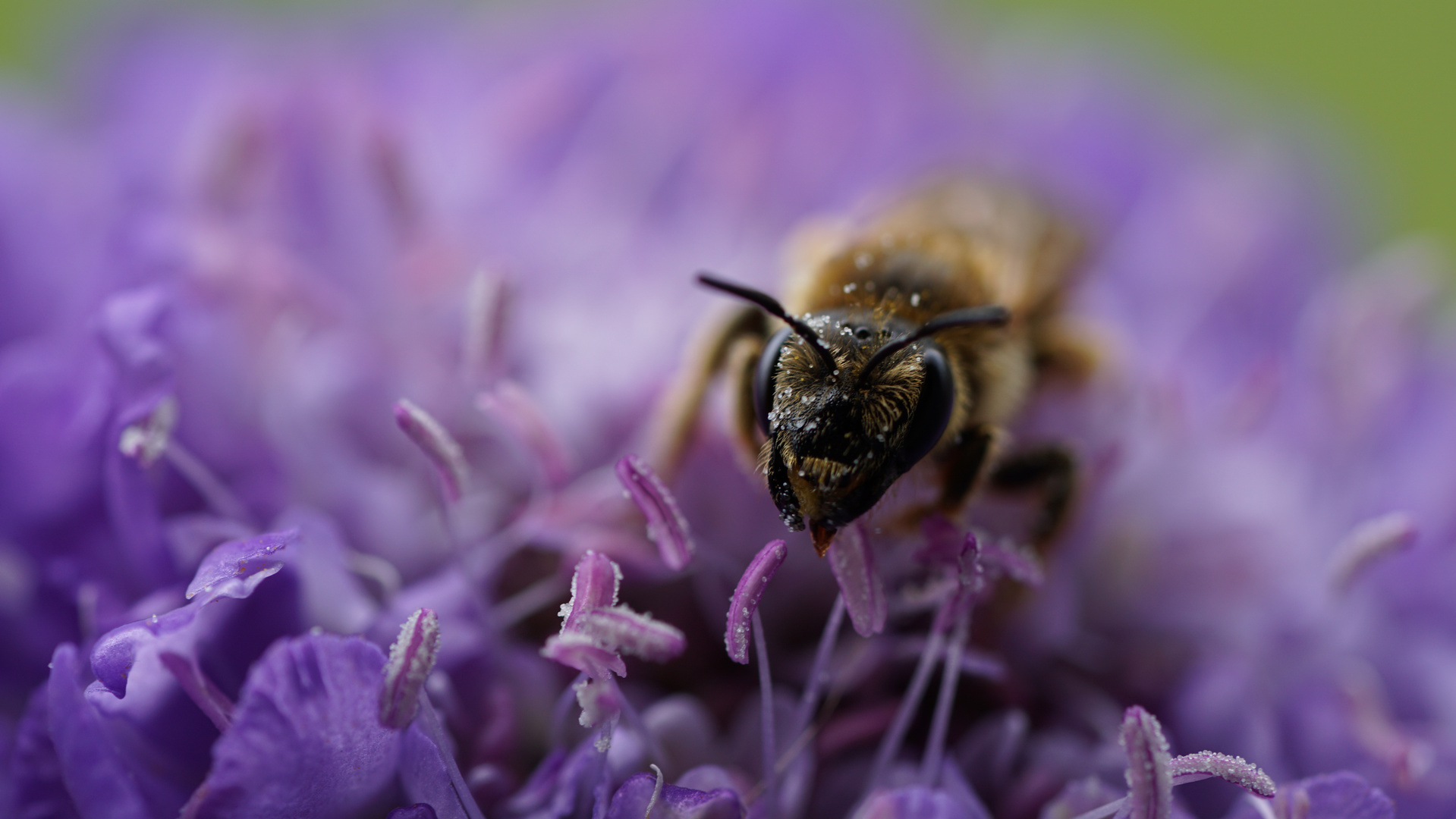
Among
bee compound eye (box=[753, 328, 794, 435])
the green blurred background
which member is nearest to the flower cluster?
bee compound eye (box=[753, 328, 794, 435])

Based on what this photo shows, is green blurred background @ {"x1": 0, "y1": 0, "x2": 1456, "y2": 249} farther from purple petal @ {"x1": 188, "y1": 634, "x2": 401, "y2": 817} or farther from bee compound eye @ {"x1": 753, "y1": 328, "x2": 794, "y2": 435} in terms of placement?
purple petal @ {"x1": 188, "y1": 634, "x2": 401, "y2": 817}

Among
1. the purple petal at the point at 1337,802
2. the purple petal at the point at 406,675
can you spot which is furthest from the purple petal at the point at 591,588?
the purple petal at the point at 1337,802

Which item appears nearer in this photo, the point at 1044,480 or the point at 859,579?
the point at 859,579

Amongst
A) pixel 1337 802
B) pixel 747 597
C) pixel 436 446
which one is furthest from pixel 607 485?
pixel 1337 802

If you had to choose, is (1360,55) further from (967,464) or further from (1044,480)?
(967,464)

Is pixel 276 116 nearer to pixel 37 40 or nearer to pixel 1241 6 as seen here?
pixel 37 40
